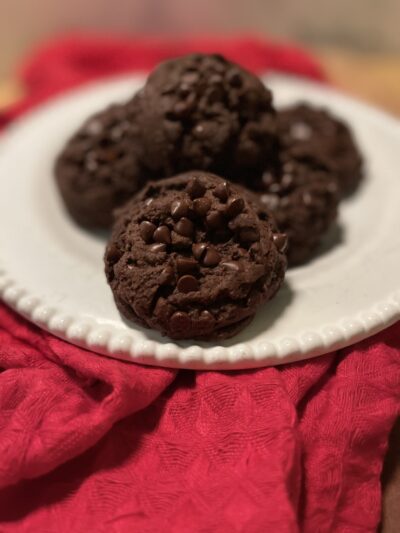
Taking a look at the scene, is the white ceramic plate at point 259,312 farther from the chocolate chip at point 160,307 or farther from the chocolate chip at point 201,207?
the chocolate chip at point 201,207

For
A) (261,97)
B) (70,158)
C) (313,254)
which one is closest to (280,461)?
(313,254)

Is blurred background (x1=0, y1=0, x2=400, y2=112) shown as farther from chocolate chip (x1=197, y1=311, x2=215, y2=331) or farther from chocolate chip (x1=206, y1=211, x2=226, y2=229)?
chocolate chip (x1=197, y1=311, x2=215, y2=331)

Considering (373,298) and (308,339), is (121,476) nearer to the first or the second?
(308,339)

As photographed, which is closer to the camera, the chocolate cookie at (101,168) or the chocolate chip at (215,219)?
the chocolate chip at (215,219)

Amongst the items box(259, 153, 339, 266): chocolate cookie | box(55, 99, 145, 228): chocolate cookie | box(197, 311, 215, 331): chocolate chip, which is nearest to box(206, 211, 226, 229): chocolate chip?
box(197, 311, 215, 331): chocolate chip

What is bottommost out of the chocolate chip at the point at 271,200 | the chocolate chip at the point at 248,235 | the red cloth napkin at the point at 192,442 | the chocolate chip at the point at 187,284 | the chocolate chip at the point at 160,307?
the red cloth napkin at the point at 192,442

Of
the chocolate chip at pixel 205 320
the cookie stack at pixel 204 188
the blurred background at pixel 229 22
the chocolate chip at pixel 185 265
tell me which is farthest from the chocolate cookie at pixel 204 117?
the blurred background at pixel 229 22
